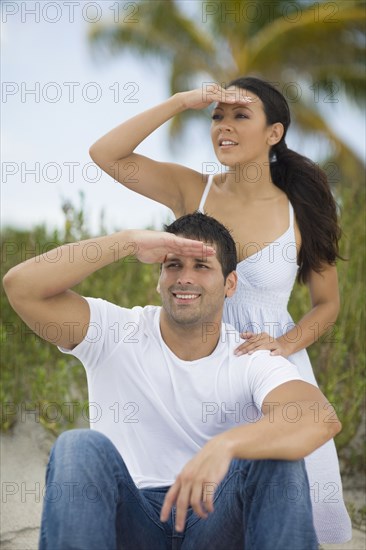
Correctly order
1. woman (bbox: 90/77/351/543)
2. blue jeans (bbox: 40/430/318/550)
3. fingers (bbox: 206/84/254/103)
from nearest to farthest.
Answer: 1. blue jeans (bbox: 40/430/318/550)
2. fingers (bbox: 206/84/254/103)
3. woman (bbox: 90/77/351/543)

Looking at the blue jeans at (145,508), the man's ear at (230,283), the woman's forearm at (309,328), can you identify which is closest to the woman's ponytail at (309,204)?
the woman's forearm at (309,328)

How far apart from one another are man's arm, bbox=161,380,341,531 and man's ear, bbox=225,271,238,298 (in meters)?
0.47

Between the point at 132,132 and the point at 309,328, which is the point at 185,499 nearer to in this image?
the point at 309,328

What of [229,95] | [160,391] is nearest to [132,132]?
[229,95]

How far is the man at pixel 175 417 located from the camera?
2.24 meters

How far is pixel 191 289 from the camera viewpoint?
2.67m

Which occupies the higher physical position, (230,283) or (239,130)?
(239,130)

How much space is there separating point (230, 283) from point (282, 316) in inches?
17.4

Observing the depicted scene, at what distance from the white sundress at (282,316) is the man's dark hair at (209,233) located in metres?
0.28

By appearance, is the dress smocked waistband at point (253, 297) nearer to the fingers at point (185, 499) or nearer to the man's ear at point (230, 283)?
the man's ear at point (230, 283)

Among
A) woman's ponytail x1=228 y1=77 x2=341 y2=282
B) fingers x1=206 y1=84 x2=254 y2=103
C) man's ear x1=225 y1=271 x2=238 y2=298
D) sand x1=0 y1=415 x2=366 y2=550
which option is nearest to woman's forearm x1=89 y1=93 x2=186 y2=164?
fingers x1=206 y1=84 x2=254 y2=103

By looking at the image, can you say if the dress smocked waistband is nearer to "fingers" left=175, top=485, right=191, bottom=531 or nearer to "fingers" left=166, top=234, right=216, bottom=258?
"fingers" left=166, top=234, right=216, bottom=258

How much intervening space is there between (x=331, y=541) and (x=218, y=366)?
988 mm

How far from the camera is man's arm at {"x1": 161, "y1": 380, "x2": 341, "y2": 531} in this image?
221cm
